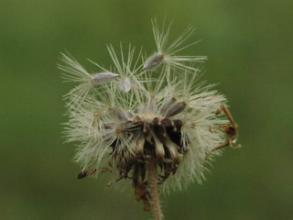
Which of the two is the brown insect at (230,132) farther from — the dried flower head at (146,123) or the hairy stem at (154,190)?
the hairy stem at (154,190)

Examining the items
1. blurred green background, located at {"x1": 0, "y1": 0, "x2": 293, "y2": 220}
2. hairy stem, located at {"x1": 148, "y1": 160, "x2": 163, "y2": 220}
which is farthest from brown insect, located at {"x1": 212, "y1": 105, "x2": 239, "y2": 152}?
blurred green background, located at {"x1": 0, "y1": 0, "x2": 293, "y2": 220}

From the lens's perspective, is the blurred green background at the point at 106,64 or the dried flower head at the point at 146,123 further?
the blurred green background at the point at 106,64

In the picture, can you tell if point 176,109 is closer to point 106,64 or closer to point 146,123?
point 146,123

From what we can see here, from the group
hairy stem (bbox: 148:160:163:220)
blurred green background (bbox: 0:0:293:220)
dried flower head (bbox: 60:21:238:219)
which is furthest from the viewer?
blurred green background (bbox: 0:0:293:220)

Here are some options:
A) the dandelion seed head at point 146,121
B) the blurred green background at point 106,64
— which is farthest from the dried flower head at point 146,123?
the blurred green background at point 106,64

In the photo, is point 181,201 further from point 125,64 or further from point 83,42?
point 125,64

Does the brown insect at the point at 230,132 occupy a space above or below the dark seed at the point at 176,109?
below

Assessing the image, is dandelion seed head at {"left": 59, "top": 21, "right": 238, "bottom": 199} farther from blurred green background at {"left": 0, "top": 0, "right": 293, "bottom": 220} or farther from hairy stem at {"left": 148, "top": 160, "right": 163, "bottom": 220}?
blurred green background at {"left": 0, "top": 0, "right": 293, "bottom": 220}
